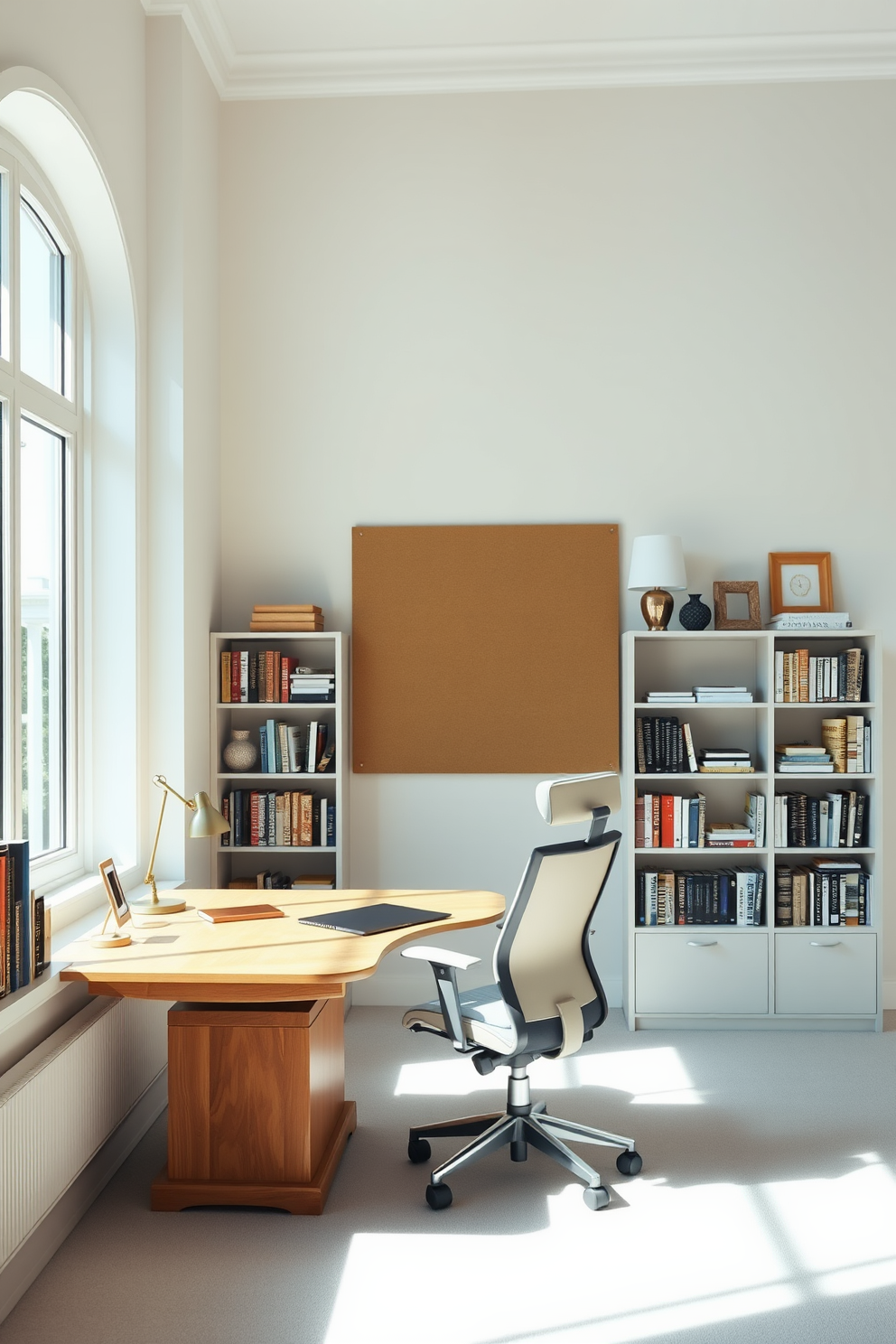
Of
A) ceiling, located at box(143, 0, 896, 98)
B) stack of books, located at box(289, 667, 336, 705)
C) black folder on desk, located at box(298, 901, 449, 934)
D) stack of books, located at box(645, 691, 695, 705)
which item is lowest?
black folder on desk, located at box(298, 901, 449, 934)

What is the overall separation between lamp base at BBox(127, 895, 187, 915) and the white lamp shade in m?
2.44

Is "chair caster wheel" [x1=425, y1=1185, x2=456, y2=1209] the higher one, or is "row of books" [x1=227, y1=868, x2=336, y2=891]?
"row of books" [x1=227, y1=868, x2=336, y2=891]

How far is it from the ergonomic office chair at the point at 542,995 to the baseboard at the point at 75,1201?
3.02 feet

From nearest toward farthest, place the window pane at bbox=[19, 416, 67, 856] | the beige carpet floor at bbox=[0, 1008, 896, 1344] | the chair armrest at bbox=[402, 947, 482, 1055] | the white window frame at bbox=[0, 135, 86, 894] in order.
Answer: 1. the beige carpet floor at bbox=[0, 1008, 896, 1344]
2. the chair armrest at bbox=[402, 947, 482, 1055]
3. the white window frame at bbox=[0, 135, 86, 894]
4. the window pane at bbox=[19, 416, 67, 856]

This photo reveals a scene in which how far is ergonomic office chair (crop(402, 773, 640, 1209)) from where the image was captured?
3.00 meters

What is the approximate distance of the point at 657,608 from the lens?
4.83 metres

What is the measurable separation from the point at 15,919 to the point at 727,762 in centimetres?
312

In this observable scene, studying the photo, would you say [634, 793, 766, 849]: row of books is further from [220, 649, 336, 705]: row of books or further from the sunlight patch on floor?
[220, 649, 336, 705]: row of books

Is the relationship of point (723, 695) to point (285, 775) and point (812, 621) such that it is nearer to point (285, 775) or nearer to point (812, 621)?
point (812, 621)

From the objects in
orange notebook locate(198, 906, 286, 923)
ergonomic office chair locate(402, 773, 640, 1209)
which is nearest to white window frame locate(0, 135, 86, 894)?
orange notebook locate(198, 906, 286, 923)

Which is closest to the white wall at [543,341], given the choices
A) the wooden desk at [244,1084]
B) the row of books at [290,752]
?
the row of books at [290,752]

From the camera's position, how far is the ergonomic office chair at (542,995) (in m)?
3.00

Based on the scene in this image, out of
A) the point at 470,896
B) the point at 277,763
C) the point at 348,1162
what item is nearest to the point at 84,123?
the point at 277,763

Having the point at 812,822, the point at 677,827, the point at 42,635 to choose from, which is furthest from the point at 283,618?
the point at 812,822
